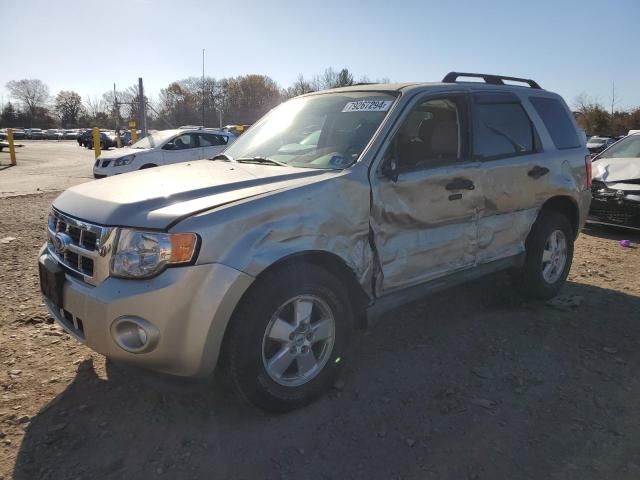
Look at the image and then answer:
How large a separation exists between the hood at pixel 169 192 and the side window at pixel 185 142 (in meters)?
10.2

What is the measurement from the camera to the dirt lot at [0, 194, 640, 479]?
2500 mm

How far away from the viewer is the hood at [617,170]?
25.5 ft

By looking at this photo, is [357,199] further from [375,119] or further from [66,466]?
[66,466]

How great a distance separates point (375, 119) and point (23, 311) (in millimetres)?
3332

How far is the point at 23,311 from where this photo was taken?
4289 mm

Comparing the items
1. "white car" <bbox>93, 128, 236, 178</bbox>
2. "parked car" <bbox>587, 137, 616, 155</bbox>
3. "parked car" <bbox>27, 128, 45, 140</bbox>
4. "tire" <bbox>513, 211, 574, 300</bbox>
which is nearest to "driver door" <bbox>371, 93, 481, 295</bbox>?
"tire" <bbox>513, 211, 574, 300</bbox>

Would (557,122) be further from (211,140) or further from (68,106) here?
(68,106)

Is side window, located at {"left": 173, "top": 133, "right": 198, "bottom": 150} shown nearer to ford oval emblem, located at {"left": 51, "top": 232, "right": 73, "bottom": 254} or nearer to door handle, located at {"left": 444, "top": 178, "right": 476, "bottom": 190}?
ford oval emblem, located at {"left": 51, "top": 232, "right": 73, "bottom": 254}

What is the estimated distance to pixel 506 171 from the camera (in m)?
4.02

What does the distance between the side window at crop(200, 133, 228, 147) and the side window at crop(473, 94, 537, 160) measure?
1053cm

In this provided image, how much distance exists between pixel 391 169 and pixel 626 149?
7.41m

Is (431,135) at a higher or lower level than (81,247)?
higher

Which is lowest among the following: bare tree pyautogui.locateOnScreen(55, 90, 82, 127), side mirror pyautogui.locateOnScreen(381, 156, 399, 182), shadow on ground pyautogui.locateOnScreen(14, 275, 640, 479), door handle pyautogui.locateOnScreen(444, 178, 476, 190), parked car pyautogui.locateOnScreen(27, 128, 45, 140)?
shadow on ground pyautogui.locateOnScreen(14, 275, 640, 479)

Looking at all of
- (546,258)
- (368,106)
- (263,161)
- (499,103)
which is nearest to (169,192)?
(263,161)
